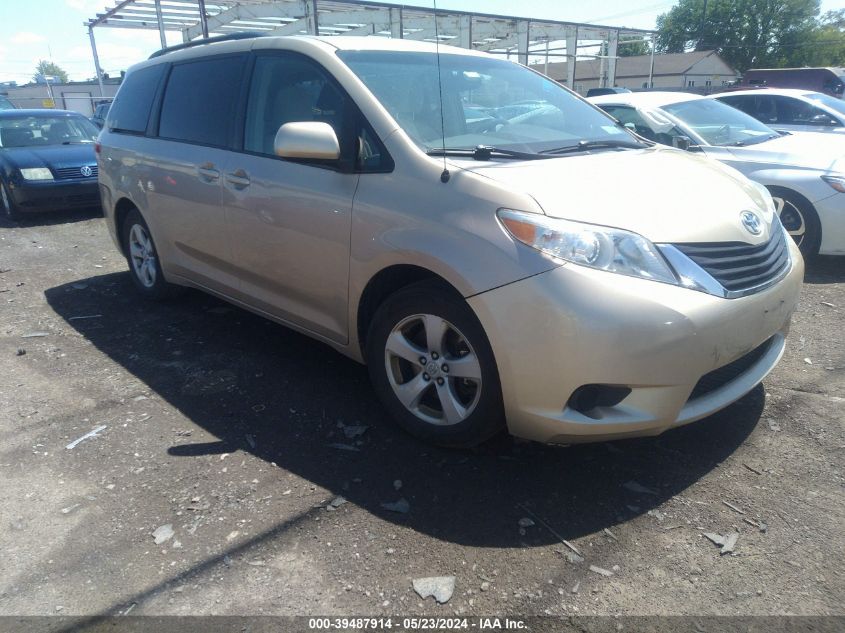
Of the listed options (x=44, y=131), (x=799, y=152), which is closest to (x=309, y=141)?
(x=799, y=152)

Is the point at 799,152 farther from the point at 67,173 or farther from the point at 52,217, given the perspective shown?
the point at 52,217

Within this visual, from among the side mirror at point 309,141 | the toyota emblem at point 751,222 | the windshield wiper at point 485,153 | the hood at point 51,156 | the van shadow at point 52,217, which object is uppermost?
the side mirror at point 309,141

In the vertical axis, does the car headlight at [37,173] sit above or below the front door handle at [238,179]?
below

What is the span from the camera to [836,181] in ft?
19.1

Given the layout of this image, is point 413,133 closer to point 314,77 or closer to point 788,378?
point 314,77

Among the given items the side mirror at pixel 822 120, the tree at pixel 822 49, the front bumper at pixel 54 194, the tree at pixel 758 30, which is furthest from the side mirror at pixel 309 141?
the tree at pixel 822 49

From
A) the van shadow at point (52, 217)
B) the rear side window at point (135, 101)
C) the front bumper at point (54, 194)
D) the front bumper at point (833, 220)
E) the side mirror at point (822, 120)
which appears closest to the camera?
the rear side window at point (135, 101)

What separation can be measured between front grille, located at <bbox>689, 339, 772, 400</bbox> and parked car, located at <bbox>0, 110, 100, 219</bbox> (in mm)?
9357

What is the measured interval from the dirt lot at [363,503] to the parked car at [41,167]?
624cm

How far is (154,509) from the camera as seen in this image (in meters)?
2.73

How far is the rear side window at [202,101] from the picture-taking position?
405 centimetres

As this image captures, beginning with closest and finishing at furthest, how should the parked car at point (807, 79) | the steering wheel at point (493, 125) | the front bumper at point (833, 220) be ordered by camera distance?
the steering wheel at point (493, 125)
the front bumper at point (833, 220)
the parked car at point (807, 79)

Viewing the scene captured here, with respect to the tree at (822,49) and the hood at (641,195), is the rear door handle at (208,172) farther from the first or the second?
the tree at (822,49)

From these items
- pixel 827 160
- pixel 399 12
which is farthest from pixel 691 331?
pixel 399 12
